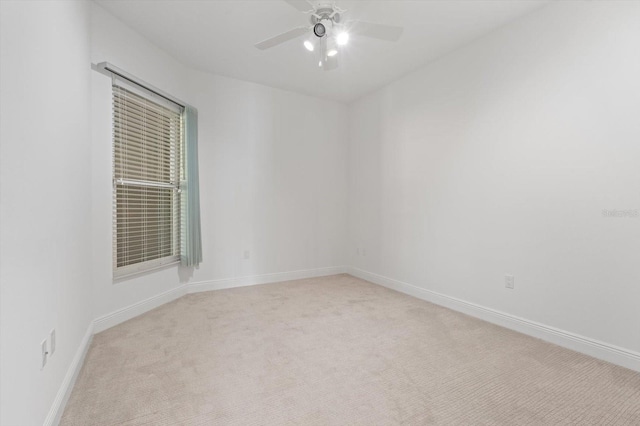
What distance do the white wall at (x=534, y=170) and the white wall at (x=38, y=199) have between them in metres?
3.31

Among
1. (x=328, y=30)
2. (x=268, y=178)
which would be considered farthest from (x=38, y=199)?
(x=268, y=178)

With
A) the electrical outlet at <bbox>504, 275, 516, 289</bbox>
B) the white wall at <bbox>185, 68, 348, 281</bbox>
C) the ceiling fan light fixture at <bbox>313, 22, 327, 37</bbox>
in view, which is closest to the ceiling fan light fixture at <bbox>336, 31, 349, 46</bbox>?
the ceiling fan light fixture at <bbox>313, 22, 327, 37</bbox>

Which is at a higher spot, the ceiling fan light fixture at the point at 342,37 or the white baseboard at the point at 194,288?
the ceiling fan light fixture at the point at 342,37

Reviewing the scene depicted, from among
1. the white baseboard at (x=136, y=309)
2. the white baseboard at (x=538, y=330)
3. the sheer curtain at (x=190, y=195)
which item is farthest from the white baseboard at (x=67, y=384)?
the white baseboard at (x=538, y=330)

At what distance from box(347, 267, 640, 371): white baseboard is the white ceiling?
2654 mm

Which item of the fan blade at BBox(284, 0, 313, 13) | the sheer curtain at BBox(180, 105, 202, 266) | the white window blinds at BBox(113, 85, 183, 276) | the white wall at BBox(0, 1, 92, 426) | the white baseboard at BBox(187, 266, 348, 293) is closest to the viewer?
the white wall at BBox(0, 1, 92, 426)

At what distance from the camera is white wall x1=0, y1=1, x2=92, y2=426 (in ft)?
3.76

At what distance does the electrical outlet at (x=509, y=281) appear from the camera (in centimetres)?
280

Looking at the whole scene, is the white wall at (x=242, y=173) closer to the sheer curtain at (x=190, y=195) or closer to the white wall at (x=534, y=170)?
the sheer curtain at (x=190, y=195)

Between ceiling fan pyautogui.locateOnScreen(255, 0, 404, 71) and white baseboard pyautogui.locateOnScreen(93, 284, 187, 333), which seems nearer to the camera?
ceiling fan pyautogui.locateOnScreen(255, 0, 404, 71)

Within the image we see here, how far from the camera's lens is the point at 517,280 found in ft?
9.07

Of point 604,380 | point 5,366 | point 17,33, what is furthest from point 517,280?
point 17,33

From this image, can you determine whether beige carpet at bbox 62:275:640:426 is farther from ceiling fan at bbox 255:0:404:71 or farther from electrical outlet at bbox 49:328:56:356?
ceiling fan at bbox 255:0:404:71

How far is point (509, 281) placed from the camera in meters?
2.83
